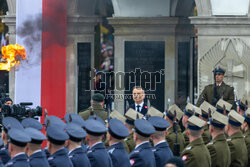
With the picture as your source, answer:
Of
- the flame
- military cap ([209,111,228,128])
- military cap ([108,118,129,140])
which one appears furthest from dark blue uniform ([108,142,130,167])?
the flame

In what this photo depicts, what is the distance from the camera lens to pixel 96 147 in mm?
9516

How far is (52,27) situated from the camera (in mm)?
20047

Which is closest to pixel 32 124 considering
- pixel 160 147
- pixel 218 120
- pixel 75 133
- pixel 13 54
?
pixel 75 133

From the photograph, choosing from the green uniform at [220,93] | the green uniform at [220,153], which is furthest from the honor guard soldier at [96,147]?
the green uniform at [220,93]

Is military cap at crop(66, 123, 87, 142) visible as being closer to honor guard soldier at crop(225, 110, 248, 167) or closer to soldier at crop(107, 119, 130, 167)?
soldier at crop(107, 119, 130, 167)

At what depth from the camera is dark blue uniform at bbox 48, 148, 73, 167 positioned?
898 cm

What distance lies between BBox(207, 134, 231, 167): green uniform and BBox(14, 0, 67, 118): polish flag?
9.71m

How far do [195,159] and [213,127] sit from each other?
95 centimetres

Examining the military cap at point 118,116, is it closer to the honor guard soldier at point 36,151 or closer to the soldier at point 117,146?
the soldier at point 117,146

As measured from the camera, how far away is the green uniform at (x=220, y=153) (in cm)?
1029

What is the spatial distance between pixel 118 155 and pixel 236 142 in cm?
189

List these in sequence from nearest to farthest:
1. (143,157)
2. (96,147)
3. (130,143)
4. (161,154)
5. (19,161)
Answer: (19,161) → (96,147) → (143,157) → (161,154) → (130,143)

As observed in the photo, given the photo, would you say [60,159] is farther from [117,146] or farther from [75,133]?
[117,146]

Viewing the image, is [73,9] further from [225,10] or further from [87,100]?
[225,10]
